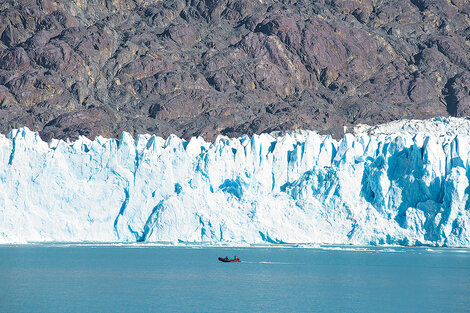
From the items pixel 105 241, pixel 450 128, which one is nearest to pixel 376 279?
pixel 105 241

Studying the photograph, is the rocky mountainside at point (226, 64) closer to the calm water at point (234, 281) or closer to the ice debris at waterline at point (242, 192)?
the ice debris at waterline at point (242, 192)

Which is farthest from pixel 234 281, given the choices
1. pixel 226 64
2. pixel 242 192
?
pixel 226 64

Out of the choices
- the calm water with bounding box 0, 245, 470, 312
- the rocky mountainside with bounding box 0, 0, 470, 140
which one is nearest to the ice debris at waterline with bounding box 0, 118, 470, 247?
the calm water with bounding box 0, 245, 470, 312

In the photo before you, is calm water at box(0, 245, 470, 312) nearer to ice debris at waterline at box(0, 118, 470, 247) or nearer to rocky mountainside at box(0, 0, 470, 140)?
ice debris at waterline at box(0, 118, 470, 247)

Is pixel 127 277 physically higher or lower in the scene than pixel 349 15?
lower

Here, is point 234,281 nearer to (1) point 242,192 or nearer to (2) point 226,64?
(1) point 242,192

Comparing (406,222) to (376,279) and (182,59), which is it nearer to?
(376,279)
